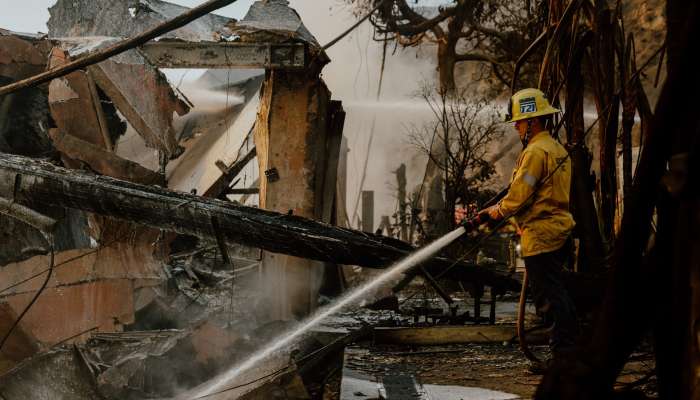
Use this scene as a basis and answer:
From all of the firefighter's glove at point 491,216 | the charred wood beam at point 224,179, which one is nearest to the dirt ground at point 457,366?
the firefighter's glove at point 491,216

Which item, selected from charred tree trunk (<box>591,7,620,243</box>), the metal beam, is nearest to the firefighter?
charred tree trunk (<box>591,7,620,243</box>)

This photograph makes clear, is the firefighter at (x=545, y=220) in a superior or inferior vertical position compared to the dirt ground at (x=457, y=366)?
superior

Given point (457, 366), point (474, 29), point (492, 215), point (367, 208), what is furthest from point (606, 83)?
point (474, 29)

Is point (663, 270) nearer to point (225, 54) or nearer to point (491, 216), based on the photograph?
point (491, 216)

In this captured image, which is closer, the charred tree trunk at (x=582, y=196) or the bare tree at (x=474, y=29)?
the charred tree trunk at (x=582, y=196)

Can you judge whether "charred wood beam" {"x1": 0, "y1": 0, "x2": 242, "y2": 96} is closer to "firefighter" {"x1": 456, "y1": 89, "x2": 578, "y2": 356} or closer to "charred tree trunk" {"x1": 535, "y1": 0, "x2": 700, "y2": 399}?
"charred tree trunk" {"x1": 535, "y1": 0, "x2": 700, "y2": 399}

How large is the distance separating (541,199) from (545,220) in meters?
0.16

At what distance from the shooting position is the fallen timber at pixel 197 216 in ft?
16.1

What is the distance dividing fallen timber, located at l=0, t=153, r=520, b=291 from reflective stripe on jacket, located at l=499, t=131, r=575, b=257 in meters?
0.93

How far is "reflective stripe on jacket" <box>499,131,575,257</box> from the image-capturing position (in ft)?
15.5

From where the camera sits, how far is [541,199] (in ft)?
15.8

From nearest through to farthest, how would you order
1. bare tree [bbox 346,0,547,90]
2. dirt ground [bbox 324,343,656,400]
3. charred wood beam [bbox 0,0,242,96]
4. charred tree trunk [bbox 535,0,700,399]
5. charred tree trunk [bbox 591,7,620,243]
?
charred tree trunk [bbox 535,0,700,399] → charred wood beam [bbox 0,0,242,96] → dirt ground [bbox 324,343,656,400] → charred tree trunk [bbox 591,7,620,243] → bare tree [bbox 346,0,547,90]

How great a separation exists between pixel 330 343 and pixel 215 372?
1.18 metres

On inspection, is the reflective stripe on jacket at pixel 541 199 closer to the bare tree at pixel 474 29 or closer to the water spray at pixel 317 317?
the water spray at pixel 317 317
